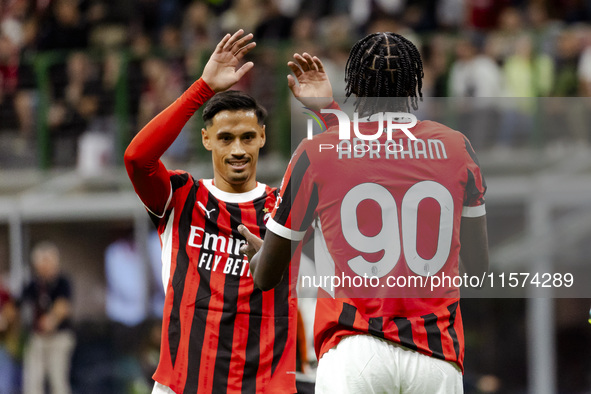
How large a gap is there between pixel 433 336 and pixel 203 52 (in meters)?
8.50

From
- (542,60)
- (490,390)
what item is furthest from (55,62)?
(490,390)

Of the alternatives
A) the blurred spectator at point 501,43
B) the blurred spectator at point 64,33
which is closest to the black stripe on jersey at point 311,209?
the blurred spectator at point 501,43

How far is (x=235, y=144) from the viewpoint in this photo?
4699 mm

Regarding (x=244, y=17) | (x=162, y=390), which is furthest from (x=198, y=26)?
(x=162, y=390)

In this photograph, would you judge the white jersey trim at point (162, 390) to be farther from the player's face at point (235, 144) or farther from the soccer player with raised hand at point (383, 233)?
the soccer player with raised hand at point (383, 233)

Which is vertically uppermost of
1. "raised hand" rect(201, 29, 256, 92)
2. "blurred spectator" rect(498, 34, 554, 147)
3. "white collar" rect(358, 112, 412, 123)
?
"blurred spectator" rect(498, 34, 554, 147)

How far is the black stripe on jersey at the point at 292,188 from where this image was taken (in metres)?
3.46

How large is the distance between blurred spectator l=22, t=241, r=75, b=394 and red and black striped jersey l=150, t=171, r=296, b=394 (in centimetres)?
649

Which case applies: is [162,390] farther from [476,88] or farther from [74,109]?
[74,109]

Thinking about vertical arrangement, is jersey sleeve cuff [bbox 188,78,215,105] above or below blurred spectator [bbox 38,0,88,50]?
below

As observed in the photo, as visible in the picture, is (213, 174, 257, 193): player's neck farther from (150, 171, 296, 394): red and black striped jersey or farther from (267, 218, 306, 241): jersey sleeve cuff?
(267, 218, 306, 241): jersey sleeve cuff

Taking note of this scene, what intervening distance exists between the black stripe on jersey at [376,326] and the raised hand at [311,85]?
1.11m

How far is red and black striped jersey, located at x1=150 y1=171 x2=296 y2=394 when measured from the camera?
4.51 m

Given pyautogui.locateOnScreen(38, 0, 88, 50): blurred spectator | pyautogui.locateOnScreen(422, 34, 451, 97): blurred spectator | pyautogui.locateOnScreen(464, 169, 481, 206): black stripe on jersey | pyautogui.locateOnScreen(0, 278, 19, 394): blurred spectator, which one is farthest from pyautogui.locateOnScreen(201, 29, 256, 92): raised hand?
pyautogui.locateOnScreen(38, 0, 88, 50): blurred spectator
